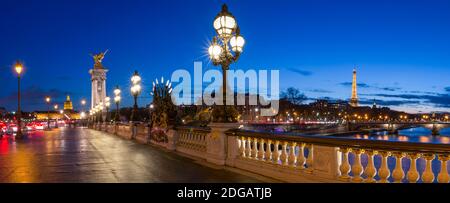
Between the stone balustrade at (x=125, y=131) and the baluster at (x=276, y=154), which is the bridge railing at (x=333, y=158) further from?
the stone balustrade at (x=125, y=131)

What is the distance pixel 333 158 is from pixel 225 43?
6.32 m

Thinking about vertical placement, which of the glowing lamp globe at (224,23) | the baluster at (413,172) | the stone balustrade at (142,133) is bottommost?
the stone balustrade at (142,133)

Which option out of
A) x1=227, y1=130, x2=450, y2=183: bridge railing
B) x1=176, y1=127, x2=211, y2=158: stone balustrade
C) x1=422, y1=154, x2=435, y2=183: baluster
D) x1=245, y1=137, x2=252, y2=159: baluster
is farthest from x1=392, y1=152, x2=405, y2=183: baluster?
x1=176, y1=127, x2=211, y2=158: stone balustrade

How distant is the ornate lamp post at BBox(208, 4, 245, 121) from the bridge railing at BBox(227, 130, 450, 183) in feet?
6.93

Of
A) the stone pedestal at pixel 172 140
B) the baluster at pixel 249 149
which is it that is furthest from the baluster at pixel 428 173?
the stone pedestal at pixel 172 140

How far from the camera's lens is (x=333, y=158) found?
335 inches

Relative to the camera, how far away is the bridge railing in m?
6.73

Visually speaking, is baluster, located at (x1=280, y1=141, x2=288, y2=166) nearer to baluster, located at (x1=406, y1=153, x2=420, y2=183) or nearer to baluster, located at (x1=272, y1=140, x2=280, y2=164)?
baluster, located at (x1=272, y1=140, x2=280, y2=164)

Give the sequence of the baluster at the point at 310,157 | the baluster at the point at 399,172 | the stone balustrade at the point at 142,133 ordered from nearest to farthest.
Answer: the baluster at the point at 399,172
the baluster at the point at 310,157
the stone balustrade at the point at 142,133

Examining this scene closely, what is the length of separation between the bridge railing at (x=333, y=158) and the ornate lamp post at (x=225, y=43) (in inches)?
83.1

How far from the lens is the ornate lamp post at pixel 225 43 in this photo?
528 inches

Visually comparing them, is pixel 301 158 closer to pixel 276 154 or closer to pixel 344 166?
pixel 276 154
